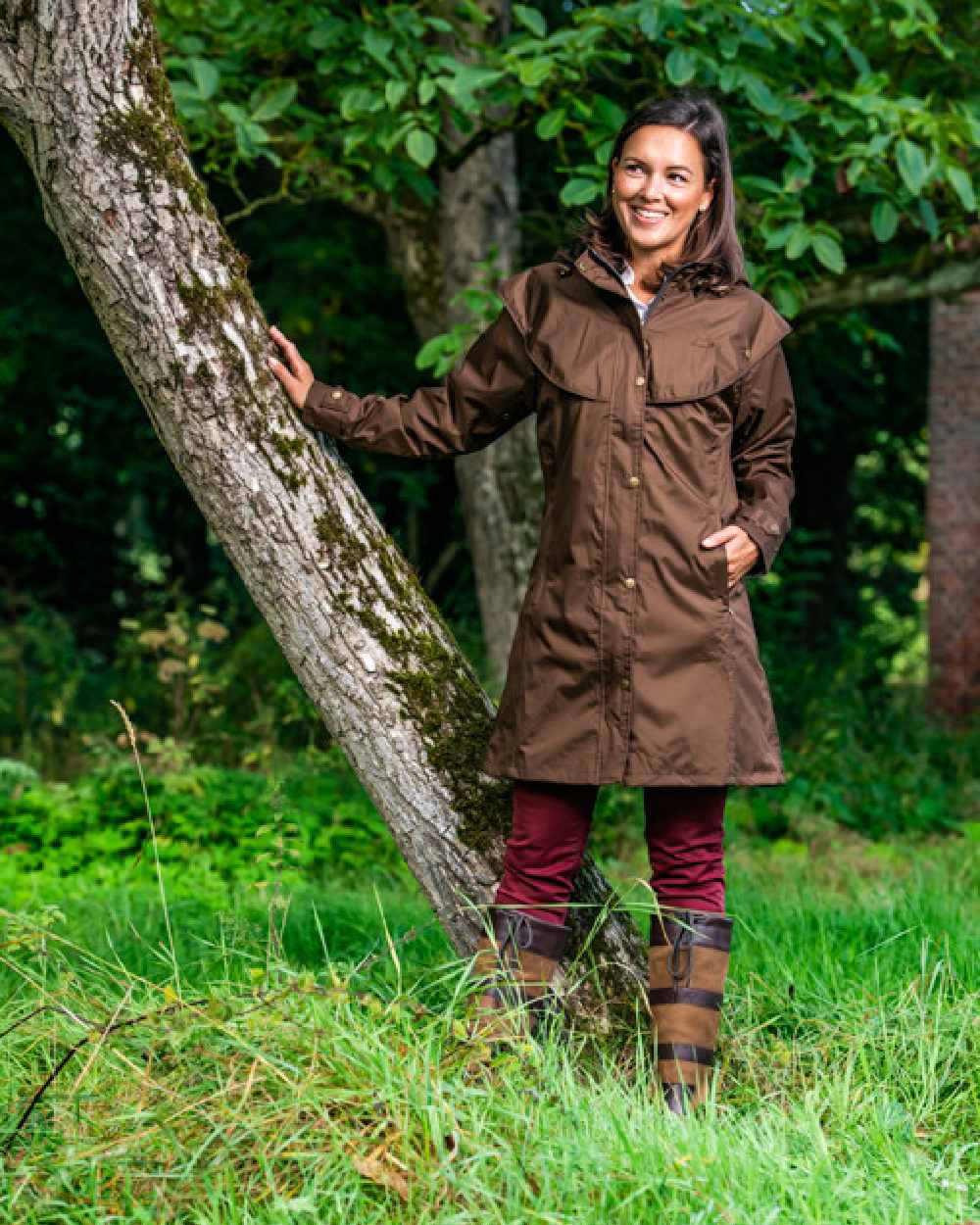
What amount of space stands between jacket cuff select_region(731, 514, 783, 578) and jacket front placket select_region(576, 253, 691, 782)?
248 millimetres

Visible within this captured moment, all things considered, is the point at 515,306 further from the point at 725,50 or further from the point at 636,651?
the point at 725,50

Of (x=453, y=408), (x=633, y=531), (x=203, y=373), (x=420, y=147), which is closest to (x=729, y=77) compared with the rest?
(x=420, y=147)

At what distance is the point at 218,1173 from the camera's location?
224 cm

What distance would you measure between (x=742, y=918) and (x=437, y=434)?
6.00 feet

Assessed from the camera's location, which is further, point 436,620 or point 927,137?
point 927,137

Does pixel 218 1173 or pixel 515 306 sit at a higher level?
pixel 515 306

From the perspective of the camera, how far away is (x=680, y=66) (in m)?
4.14

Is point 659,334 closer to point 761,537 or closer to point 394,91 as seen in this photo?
point 761,537

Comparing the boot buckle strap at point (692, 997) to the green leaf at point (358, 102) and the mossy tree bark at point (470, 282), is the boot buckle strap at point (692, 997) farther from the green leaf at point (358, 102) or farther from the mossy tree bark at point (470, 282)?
the mossy tree bark at point (470, 282)

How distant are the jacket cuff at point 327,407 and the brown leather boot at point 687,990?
1198 mm

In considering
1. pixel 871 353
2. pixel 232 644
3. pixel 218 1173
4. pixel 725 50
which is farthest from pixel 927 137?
pixel 871 353

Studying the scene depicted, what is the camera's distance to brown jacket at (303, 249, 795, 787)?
274 cm

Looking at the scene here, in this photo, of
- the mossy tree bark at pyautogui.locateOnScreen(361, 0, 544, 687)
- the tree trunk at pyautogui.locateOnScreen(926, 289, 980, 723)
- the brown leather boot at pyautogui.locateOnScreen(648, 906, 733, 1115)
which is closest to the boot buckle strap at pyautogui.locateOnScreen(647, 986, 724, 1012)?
the brown leather boot at pyautogui.locateOnScreen(648, 906, 733, 1115)

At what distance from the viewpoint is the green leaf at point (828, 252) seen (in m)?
4.21
